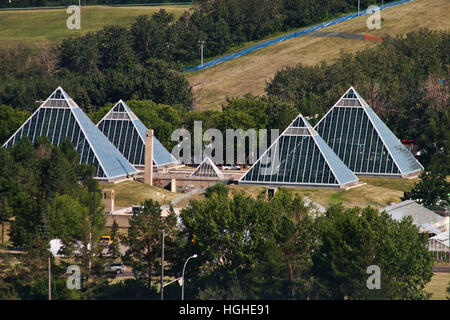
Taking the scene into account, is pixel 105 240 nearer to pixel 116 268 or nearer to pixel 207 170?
pixel 116 268

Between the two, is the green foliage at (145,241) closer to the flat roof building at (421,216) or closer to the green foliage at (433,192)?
the flat roof building at (421,216)

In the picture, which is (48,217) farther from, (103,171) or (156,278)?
(103,171)

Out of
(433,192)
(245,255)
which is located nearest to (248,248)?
(245,255)

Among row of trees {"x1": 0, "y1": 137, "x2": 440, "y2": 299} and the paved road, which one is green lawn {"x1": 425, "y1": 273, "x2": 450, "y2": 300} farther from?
the paved road

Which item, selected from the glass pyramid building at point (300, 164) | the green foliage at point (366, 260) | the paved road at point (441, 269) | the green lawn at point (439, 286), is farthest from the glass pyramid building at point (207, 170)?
the green foliage at point (366, 260)

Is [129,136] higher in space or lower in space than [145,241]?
higher
